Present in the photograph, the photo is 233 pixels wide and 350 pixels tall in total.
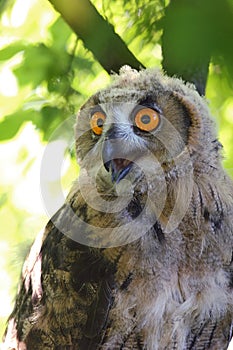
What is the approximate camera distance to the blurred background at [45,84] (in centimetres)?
232

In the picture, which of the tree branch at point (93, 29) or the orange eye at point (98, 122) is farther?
the orange eye at point (98, 122)

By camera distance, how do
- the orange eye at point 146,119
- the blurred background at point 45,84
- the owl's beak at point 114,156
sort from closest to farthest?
1. the owl's beak at point 114,156
2. the orange eye at point 146,119
3. the blurred background at point 45,84

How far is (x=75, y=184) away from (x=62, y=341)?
0.60 m

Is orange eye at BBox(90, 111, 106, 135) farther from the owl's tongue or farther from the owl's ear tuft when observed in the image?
the owl's ear tuft

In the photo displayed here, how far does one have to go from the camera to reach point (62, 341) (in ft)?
7.07

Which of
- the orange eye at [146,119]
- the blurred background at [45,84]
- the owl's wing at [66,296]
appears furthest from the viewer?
the blurred background at [45,84]

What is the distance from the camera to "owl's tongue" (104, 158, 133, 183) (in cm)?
190

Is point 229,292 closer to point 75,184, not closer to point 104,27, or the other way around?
point 75,184

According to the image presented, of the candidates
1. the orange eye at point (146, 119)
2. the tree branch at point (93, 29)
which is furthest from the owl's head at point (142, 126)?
the tree branch at point (93, 29)

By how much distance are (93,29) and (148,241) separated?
751 millimetres

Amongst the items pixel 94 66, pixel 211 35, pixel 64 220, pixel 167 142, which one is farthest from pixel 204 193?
pixel 211 35

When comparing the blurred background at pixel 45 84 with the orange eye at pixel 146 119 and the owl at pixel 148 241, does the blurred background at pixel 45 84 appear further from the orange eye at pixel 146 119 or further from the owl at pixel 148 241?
the orange eye at pixel 146 119

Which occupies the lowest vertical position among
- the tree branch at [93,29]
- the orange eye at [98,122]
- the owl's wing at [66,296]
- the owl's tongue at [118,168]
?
the owl's wing at [66,296]

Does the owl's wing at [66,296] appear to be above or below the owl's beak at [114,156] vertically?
below
